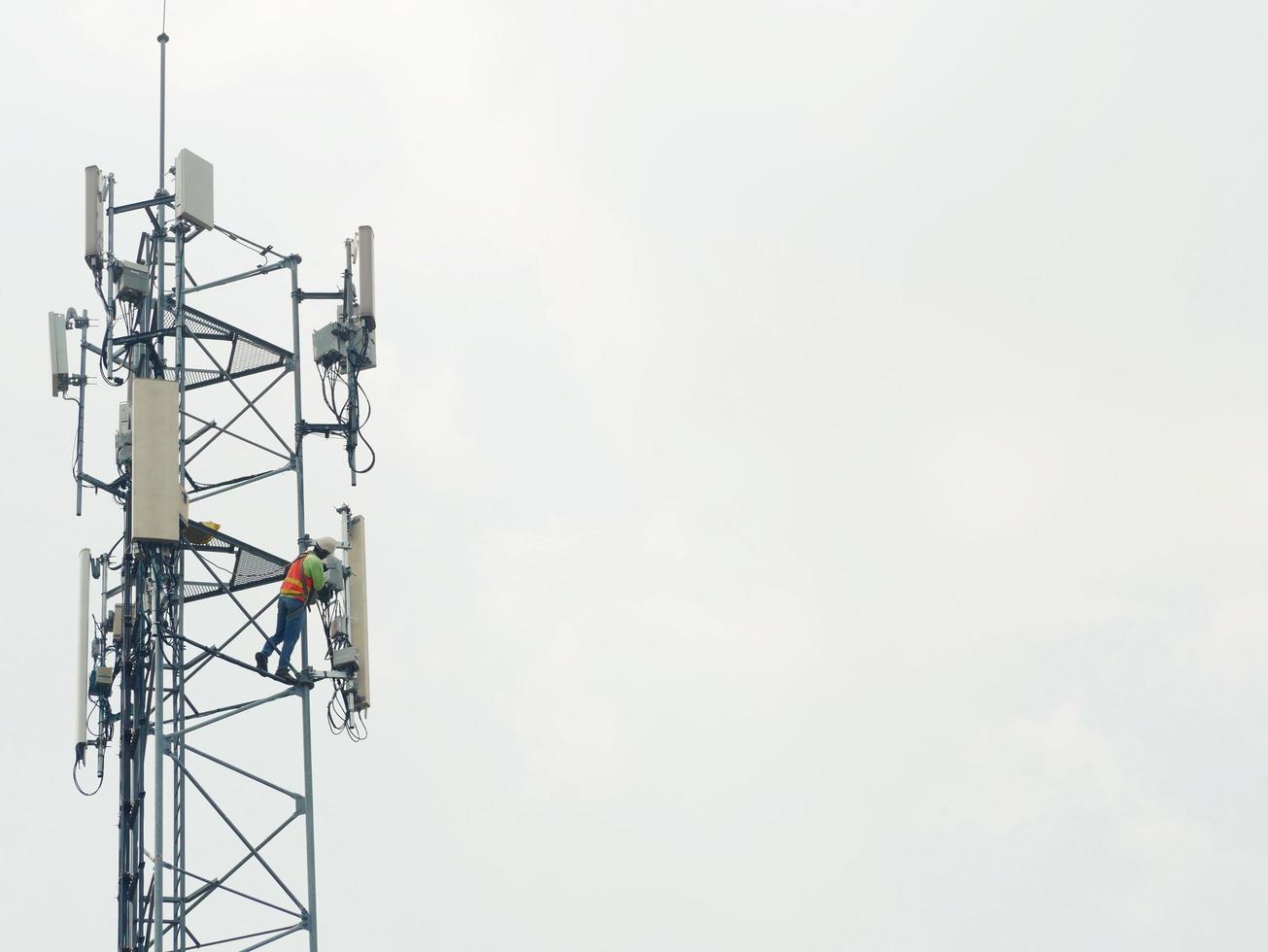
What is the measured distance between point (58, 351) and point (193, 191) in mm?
3020

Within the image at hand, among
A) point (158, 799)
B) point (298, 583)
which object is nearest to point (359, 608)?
point (298, 583)

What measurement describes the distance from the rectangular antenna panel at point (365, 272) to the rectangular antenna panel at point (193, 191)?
2169 mm

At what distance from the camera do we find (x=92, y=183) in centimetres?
3834

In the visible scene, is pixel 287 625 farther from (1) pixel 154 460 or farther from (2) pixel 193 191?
(2) pixel 193 191

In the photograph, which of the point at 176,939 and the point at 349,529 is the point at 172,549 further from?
the point at 176,939

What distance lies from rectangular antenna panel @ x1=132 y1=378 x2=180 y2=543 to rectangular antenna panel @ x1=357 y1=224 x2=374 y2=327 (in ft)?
12.9

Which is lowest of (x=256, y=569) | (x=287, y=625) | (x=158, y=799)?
(x=158, y=799)

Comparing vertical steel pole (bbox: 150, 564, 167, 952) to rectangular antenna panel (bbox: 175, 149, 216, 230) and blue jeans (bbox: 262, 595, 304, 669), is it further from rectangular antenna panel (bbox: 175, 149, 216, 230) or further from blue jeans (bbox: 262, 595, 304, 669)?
rectangular antenna panel (bbox: 175, 149, 216, 230)

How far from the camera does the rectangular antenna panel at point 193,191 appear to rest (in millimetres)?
38281

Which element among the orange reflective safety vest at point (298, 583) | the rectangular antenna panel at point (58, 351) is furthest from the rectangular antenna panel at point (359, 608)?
the rectangular antenna panel at point (58, 351)

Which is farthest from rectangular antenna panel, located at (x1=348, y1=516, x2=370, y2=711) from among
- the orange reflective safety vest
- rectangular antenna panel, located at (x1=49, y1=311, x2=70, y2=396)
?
rectangular antenna panel, located at (x1=49, y1=311, x2=70, y2=396)

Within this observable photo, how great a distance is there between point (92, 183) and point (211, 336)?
2823 mm

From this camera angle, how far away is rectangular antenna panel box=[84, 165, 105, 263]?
126 ft

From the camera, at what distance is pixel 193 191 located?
38.5 metres
